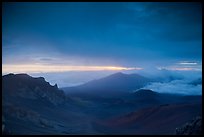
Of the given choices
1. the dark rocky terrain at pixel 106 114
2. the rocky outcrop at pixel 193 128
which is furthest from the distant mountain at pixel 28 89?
the rocky outcrop at pixel 193 128

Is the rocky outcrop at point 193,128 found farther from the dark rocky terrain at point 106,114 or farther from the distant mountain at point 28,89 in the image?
the distant mountain at point 28,89

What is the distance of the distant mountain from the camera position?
3163 centimetres

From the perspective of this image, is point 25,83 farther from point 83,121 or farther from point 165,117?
point 165,117

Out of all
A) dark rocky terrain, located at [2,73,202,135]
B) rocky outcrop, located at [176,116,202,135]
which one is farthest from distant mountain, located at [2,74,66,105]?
rocky outcrop, located at [176,116,202,135]

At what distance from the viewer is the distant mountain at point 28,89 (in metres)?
31.6

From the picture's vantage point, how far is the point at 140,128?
26.9 m

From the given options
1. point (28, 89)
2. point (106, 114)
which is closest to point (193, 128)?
point (106, 114)

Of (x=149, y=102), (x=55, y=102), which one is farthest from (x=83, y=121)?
(x=55, y=102)

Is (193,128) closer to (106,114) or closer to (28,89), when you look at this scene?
(106,114)

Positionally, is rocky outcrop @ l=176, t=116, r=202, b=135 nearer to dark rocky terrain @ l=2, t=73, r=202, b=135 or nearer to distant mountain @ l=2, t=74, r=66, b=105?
dark rocky terrain @ l=2, t=73, r=202, b=135

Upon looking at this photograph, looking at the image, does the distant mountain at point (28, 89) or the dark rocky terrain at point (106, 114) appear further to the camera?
the distant mountain at point (28, 89)

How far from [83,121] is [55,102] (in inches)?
372

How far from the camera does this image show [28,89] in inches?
1410

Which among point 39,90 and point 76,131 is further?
point 39,90
